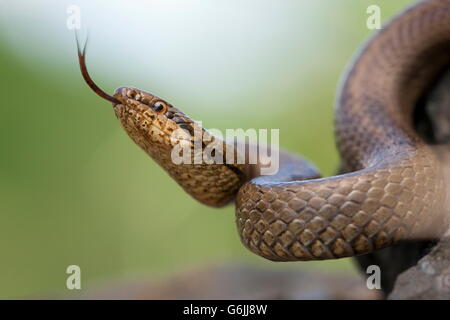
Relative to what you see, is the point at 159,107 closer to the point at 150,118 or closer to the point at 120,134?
the point at 150,118

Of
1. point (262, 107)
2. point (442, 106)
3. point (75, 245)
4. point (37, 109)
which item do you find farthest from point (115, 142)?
point (442, 106)

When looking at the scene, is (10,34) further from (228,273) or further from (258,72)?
(228,273)

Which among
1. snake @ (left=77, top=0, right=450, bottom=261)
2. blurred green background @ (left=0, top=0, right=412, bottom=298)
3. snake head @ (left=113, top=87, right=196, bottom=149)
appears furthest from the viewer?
blurred green background @ (left=0, top=0, right=412, bottom=298)

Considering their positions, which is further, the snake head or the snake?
the snake head

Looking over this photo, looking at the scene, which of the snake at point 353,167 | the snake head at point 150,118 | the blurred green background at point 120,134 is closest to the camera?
the snake at point 353,167

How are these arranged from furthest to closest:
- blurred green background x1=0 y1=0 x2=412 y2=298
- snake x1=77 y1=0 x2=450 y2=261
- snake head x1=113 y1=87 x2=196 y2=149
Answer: blurred green background x1=0 y1=0 x2=412 y2=298
snake head x1=113 y1=87 x2=196 y2=149
snake x1=77 y1=0 x2=450 y2=261

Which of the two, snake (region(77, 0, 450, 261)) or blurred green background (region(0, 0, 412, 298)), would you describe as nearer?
snake (region(77, 0, 450, 261))

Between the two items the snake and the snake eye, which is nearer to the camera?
the snake

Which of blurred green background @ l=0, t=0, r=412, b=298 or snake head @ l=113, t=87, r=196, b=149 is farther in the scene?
blurred green background @ l=0, t=0, r=412, b=298
